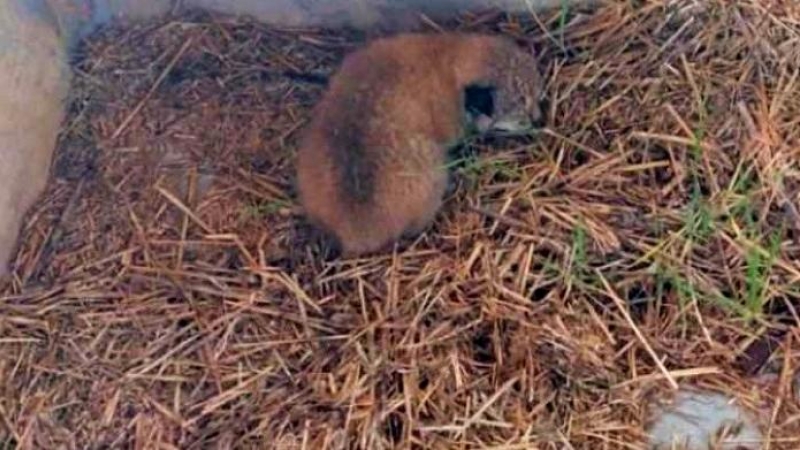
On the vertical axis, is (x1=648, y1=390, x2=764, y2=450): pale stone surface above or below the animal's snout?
below

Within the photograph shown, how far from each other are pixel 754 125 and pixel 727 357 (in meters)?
0.47

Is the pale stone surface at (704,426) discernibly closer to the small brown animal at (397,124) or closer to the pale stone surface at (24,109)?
the small brown animal at (397,124)

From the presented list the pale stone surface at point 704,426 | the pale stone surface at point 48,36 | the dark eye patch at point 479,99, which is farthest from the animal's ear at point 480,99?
the pale stone surface at point 704,426

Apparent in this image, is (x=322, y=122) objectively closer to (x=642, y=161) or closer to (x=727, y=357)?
(x=642, y=161)

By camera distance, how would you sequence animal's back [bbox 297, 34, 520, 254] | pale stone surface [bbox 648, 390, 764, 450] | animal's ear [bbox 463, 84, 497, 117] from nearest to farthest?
pale stone surface [bbox 648, 390, 764, 450]
animal's back [bbox 297, 34, 520, 254]
animal's ear [bbox 463, 84, 497, 117]

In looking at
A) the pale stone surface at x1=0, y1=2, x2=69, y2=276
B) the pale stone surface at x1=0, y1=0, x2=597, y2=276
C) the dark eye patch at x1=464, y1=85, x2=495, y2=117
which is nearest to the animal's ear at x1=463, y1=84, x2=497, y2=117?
the dark eye patch at x1=464, y1=85, x2=495, y2=117

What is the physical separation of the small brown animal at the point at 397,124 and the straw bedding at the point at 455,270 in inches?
3.1

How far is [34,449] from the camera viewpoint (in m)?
2.26

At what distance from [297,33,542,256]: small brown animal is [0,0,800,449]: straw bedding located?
8 centimetres

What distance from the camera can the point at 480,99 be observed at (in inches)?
97.6

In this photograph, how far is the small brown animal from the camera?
2.29m

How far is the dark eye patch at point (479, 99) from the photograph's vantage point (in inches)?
97.0

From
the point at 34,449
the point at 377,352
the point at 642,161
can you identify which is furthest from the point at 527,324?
the point at 34,449

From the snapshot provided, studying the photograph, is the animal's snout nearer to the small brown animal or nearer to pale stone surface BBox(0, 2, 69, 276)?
the small brown animal
